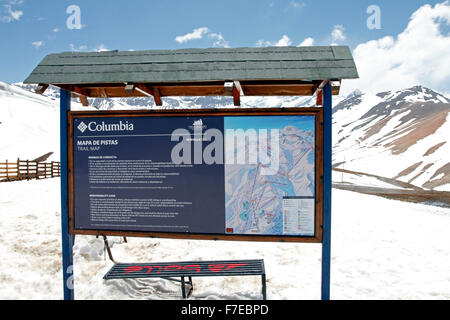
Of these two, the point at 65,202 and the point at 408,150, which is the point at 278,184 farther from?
the point at 408,150

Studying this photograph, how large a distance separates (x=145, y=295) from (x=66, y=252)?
55.0 inches

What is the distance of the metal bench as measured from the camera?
4301 millimetres

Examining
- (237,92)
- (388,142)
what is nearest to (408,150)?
(388,142)

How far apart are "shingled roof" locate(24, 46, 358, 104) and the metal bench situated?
2.65 meters

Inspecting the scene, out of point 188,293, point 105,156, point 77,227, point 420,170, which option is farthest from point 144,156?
point 420,170

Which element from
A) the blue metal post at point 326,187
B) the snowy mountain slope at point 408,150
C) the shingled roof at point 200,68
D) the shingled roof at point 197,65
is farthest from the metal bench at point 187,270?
the snowy mountain slope at point 408,150

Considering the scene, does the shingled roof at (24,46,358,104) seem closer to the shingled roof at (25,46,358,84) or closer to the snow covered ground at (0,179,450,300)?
the shingled roof at (25,46,358,84)

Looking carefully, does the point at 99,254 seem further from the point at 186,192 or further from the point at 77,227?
the point at 186,192

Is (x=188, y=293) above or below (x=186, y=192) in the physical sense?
below

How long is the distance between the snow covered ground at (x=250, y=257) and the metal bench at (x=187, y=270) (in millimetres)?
442

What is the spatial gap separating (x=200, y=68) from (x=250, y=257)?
4150mm

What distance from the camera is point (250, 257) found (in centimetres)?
639

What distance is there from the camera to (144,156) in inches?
173
